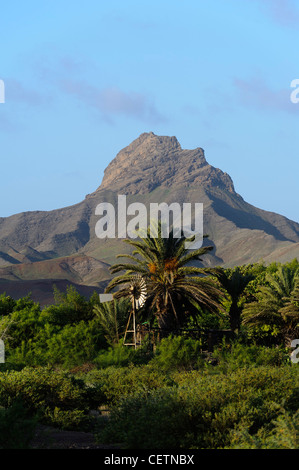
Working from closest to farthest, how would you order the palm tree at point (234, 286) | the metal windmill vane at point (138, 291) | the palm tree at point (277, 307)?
1. the metal windmill vane at point (138, 291)
2. the palm tree at point (277, 307)
3. the palm tree at point (234, 286)

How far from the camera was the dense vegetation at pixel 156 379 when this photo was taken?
1078 centimetres

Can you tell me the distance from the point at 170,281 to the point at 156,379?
36.7 ft

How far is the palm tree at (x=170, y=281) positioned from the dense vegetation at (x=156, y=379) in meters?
0.11

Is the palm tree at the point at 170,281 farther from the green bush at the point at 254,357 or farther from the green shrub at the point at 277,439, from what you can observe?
the green shrub at the point at 277,439

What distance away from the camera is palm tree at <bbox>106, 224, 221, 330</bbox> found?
28.4 meters

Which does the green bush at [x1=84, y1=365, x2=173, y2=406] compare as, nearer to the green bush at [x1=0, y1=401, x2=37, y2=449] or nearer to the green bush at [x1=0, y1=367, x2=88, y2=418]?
the green bush at [x1=0, y1=367, x2=88, y2=418]

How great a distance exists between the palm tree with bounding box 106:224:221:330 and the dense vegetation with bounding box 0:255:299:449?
0.11 m

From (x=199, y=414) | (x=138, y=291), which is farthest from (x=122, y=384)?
(x=138, y=291)

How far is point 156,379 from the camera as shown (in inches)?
667

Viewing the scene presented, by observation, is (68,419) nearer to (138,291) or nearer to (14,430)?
(14,430)

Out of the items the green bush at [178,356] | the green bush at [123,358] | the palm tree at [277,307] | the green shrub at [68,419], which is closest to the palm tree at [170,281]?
the palm tree at [277,307]

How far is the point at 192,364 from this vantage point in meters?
23.6

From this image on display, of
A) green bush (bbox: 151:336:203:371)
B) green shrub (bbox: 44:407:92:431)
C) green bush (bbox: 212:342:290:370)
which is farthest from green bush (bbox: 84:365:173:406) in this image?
green bush (bbox: 151:336:203:371)
